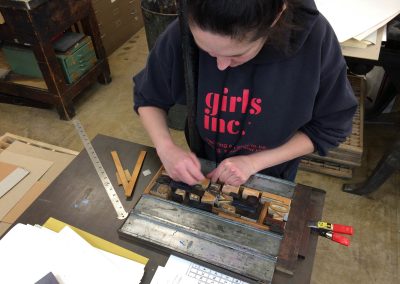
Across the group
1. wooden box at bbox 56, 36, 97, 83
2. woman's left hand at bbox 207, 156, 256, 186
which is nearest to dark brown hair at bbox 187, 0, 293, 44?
woman's left hand at bbox 207, 156, 256, 186

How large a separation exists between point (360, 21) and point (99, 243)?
1.18m

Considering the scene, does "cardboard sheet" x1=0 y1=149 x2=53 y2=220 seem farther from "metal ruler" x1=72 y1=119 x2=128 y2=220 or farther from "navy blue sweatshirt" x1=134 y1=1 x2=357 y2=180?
"navy blue sweatshirt" x1=134 y1=1 x2=357 y2=180

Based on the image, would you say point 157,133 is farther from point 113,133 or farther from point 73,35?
point 73,35

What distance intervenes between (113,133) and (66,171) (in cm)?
127

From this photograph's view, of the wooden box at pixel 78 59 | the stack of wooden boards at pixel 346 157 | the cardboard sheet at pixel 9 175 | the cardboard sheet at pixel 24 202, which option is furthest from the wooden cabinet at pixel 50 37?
the stack of wooden boards at pixel 346 157

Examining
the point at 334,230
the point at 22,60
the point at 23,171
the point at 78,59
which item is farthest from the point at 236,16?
the point at 22,60

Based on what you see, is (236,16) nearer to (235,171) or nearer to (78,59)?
(235,171)

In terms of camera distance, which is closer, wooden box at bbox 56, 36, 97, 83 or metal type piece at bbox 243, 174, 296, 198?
metal type piece at bbox 243, 174, 296, 198

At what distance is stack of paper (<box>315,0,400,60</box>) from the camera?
1.16m

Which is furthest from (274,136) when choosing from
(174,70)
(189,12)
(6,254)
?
(6,254)

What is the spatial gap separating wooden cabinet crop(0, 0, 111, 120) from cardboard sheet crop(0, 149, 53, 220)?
0.52 meters

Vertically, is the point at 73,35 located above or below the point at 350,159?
above

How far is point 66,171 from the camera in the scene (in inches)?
35.7

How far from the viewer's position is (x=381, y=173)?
1.59 meters
